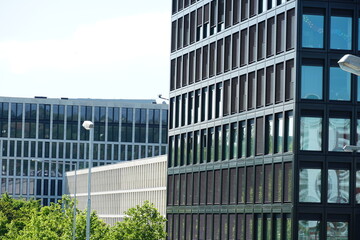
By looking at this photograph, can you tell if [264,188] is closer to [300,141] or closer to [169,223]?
[300,141]

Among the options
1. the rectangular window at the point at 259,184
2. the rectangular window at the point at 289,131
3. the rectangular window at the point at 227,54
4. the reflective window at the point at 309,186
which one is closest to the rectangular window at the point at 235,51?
the rectangular window at the point at 227,54

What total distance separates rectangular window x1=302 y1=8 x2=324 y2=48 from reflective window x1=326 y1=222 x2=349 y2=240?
9.50m

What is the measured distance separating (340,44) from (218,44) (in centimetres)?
1316

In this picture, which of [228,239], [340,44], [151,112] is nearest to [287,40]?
[340,44]

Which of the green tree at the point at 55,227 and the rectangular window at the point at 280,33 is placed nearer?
the rectangular window at the point at 280,33

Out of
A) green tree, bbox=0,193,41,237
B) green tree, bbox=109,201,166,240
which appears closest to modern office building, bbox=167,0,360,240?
green tree, bbox=109,201,166,240

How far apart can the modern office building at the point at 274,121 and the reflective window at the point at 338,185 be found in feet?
0.17

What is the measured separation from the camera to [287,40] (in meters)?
56.6

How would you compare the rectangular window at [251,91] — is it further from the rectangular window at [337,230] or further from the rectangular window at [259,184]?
the rectangular window at [337,230]

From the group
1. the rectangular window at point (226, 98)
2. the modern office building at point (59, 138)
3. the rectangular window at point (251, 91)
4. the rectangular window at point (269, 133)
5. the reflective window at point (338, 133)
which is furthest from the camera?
the modern office building at point (59, 138)

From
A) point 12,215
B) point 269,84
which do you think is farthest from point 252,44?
point 12,215

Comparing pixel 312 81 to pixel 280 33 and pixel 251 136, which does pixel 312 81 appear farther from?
pixel 251 136

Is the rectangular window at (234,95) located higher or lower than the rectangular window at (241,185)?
higher

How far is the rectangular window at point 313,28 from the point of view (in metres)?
55.4
